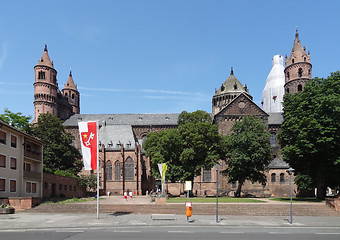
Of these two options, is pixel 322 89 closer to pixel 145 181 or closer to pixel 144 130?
pixel 145 181

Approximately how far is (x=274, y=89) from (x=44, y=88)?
67227 mm

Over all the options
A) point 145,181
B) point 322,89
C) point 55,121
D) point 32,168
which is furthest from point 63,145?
point 322,89

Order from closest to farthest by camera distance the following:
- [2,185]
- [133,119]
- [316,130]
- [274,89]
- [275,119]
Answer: [2,185]
[316,130]
[275,119]
[133,119]
[274,89]

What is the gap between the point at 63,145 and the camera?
185 feet

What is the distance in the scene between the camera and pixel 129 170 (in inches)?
2852

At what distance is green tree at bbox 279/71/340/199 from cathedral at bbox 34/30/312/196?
2439 centimetres

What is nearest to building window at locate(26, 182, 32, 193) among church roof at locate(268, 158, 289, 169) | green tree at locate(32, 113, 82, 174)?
green tree at locate(32, 113, 82, 174)

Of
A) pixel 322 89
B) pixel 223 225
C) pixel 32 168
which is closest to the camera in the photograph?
pixel 223 225

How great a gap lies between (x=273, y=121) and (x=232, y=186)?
2087 cm

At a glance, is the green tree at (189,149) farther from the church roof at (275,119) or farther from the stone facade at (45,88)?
the stone facade at (45,88)

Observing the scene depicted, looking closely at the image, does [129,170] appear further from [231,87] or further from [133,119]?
[231,87]

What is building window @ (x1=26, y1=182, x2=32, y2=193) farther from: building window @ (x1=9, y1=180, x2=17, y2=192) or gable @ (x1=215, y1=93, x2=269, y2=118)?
gable @ (x1=215, y1=93, x2=269, y2=118)

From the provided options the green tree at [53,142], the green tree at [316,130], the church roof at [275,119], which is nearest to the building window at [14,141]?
the green tree at [53,142]

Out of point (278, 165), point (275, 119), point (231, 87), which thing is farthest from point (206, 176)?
point (231, 87)
